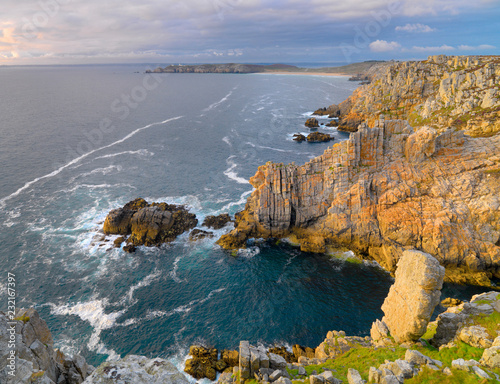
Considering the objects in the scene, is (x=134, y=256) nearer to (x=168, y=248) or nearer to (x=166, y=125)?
(x=168, y=248)

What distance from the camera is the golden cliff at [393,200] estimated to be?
59156 millimetres

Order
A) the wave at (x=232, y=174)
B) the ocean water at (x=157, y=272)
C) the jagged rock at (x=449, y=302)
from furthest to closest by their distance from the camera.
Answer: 1. the wave at (x=232, y=174)
2. the jagged rock at (x=449, y=302)
3. the ocean water at (x=157, y=272)

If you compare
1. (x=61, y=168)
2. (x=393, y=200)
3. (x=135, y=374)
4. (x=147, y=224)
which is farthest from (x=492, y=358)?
(x=61, y=168)

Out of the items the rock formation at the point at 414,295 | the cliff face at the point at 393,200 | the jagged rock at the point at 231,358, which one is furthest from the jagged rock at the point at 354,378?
the cliff face at the point at 393,200

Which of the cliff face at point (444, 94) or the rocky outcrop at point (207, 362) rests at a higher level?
the cliff face at point (444, 94)

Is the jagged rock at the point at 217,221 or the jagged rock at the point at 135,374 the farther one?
the jagged rock at the point at 217,221

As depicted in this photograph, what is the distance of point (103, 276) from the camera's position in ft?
203

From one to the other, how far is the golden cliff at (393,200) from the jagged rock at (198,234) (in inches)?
169

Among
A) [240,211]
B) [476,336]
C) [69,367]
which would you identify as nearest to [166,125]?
[240,211]

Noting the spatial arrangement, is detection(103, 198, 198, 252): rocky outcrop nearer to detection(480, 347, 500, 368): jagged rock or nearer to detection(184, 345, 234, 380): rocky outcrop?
detection(184, 345, 234, 380): rocky outcrop

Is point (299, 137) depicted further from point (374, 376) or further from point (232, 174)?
point (374, 376)

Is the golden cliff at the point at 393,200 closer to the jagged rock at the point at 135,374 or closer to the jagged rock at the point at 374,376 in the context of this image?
the jagged rock at the point at 374,376

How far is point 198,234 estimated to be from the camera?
245ft

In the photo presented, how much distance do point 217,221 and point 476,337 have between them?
5956 cm
